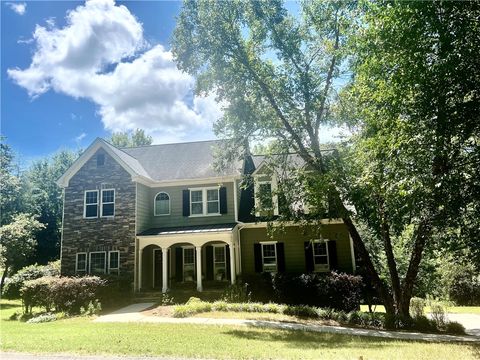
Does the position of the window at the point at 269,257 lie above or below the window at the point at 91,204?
below

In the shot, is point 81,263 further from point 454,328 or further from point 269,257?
point 454,328

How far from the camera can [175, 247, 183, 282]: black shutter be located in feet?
70.4

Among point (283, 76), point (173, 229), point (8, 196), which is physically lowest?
point (173, 229)

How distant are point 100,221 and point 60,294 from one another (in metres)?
5.40

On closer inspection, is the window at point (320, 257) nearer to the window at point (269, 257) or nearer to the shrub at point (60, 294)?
the window at point (269, 257)

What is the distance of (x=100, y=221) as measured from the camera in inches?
820

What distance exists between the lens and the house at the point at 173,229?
66.4 ft

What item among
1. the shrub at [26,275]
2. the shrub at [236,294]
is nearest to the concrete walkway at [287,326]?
the shrub at [236,294]

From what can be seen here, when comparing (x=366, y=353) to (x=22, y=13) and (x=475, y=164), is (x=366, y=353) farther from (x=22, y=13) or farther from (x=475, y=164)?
(x=22, y=13)

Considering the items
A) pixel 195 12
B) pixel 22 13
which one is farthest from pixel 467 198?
pixel 22 13

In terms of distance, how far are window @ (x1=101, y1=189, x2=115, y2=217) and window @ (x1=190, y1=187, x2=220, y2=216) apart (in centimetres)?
448

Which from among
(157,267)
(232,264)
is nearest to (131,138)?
Result: (157,267)

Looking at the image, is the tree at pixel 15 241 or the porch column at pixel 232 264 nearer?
the porch column at pixel 232 264

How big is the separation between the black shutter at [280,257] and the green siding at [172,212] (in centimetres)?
305
